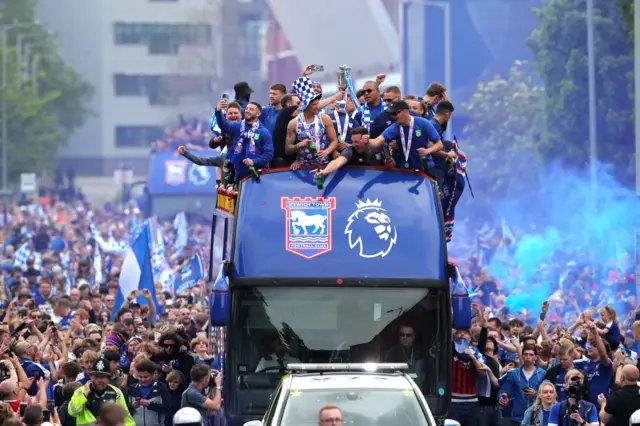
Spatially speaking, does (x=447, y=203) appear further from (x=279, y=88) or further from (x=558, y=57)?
Answer: (x=558, y=57)

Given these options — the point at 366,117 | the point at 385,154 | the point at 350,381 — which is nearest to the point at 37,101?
the point at 366,117

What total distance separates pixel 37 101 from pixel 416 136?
77835mm

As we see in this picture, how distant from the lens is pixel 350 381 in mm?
13625

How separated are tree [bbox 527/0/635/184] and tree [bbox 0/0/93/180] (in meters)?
39.7

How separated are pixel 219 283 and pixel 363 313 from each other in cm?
129

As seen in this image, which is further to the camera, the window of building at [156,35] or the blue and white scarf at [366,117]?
the window of building at [156,35]

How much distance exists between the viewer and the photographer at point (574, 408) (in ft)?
53.4

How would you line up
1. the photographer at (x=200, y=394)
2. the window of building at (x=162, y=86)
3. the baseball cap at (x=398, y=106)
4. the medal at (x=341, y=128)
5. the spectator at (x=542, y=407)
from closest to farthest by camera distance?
the spectator at (x=542, y=407) → the photographer at (x=200, y=394) → the baseball cap at (x=398, y=106) → the medal at (x=341, y=128) → the window of building at (x=162, y=86)

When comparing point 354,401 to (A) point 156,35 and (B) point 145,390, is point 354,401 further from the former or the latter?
(A) point 156,35

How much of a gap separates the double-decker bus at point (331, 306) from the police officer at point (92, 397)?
40.7 inches

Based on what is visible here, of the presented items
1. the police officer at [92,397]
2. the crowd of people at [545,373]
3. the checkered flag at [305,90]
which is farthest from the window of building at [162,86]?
the police officer at [92,397]

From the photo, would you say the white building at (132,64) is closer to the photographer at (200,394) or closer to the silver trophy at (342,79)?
the silver trophy at (342,79)

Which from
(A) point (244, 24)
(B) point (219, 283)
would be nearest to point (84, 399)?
(B) point (219, 283)

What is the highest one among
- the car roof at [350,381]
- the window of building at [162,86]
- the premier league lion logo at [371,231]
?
the window of building at [162,86]
